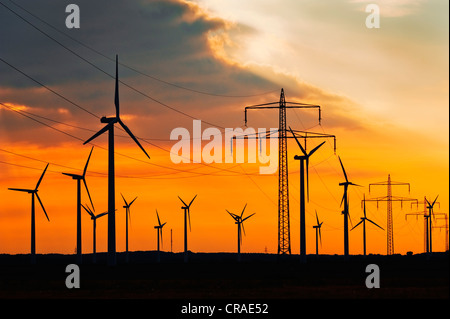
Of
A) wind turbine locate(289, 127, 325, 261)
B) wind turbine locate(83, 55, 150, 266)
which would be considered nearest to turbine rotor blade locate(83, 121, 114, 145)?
wind turbine locate(83, 55, 150, 266)

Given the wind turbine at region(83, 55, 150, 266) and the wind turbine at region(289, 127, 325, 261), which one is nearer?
the wind turbine at region(83, 55, 150, 266)

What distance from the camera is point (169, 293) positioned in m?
71.4

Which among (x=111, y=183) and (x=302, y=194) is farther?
(x=302, y=194)

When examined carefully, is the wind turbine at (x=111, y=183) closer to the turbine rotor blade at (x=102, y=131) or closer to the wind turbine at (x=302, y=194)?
the turbine rotor blade at (x=102, y=131)

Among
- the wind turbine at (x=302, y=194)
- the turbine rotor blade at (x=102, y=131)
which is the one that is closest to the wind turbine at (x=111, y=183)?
the turbine rotor blade at (x=102, y=131)

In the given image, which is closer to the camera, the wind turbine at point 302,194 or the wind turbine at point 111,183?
the wind turbine at point 111,183

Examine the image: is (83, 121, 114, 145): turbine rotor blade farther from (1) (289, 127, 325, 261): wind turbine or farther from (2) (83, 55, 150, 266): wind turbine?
(1) (289, 127, 325, 261): wind turbine
